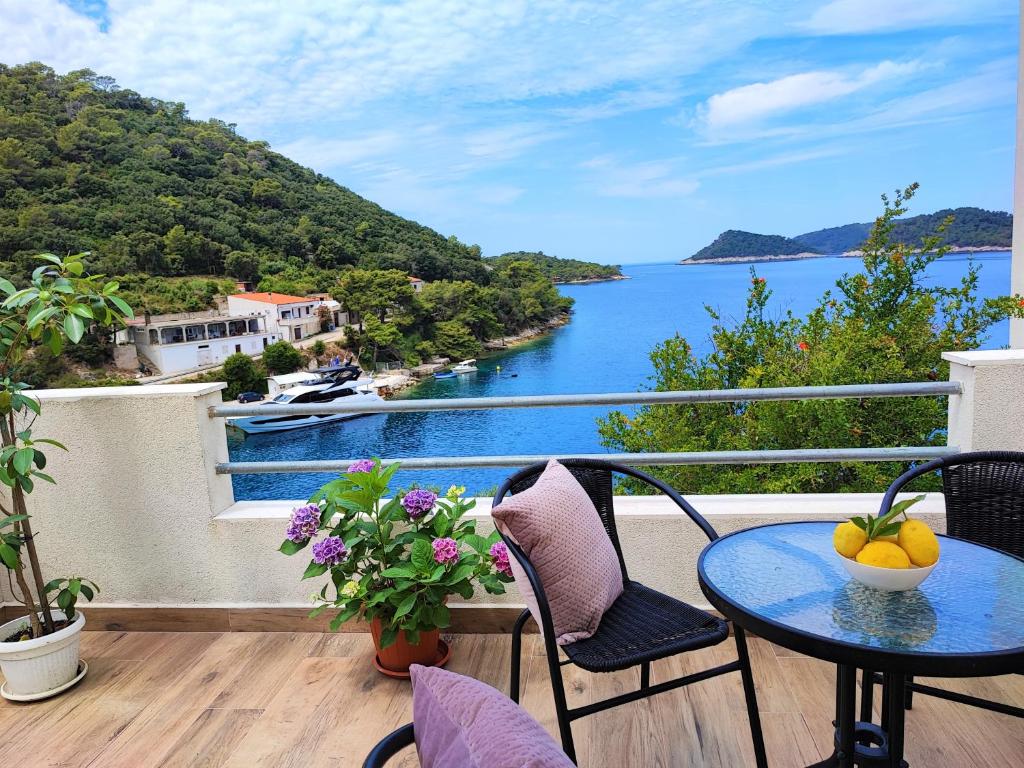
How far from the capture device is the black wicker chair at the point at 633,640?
161 centimetres

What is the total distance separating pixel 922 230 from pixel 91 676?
27.0 feet

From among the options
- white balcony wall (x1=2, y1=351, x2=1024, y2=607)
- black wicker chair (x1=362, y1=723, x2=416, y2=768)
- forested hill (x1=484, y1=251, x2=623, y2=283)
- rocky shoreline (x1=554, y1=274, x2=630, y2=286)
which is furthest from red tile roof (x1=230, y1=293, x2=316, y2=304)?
black wicker chair (x1=362, y1=723, x2=416, y2=768)

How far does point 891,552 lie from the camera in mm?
1404

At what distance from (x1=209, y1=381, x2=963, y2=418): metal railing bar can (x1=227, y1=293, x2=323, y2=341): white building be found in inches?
692

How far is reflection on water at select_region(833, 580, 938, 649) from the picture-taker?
1.27 m

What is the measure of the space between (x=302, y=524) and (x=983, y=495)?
1.99 metres

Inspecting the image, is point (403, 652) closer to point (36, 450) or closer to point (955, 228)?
point (36, 450)

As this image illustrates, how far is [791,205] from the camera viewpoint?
3516 cm

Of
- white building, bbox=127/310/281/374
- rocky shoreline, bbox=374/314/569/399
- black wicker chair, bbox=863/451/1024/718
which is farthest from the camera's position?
rocky shoreline, bbox=374/314/569/399

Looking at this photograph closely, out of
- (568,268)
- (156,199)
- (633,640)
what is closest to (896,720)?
(633,640)

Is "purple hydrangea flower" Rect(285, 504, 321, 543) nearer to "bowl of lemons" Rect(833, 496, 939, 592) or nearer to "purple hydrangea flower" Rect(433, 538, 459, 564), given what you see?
"purple hydrangea flower" Rect(433, 538, 459, 564)

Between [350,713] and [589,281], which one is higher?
[589,281]

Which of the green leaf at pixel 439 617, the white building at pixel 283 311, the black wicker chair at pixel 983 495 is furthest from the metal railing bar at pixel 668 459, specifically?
the white building at pixel 283 311

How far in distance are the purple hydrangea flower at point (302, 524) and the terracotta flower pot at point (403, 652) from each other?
1.16ft
